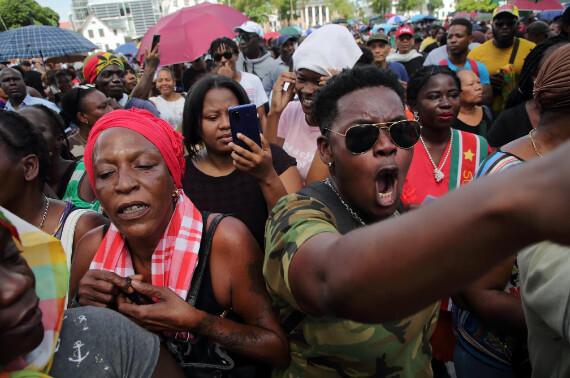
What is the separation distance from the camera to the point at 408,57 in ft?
26.2

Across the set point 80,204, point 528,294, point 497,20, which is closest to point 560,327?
point 528,294

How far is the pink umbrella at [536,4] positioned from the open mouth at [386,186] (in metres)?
7.24

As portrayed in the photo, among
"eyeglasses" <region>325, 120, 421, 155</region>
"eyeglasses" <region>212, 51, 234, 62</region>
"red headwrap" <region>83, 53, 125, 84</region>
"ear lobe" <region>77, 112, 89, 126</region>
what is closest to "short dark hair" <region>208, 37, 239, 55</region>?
"eyeglasses" <region>212, 51, 234, 62</region>

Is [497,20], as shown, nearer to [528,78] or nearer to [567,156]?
[528,78]

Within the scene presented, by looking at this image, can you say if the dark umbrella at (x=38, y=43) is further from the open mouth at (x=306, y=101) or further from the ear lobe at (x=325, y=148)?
the ear lobe at (x=325, y=148)

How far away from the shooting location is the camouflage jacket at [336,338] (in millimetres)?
1264

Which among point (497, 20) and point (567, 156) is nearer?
point (567, 156)

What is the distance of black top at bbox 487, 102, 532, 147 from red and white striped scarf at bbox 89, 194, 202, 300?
2.38m

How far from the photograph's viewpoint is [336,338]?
4.55 feet

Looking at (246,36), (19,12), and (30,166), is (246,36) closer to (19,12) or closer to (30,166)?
(30,166)

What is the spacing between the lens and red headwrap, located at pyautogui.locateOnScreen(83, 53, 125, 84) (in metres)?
5.34

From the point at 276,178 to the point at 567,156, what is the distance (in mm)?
1832

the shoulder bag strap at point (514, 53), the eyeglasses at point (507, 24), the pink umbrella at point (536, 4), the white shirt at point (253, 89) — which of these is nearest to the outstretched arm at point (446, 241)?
the white shirt at point (253, 89)

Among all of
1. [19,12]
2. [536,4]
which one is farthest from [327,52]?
[19,12]
